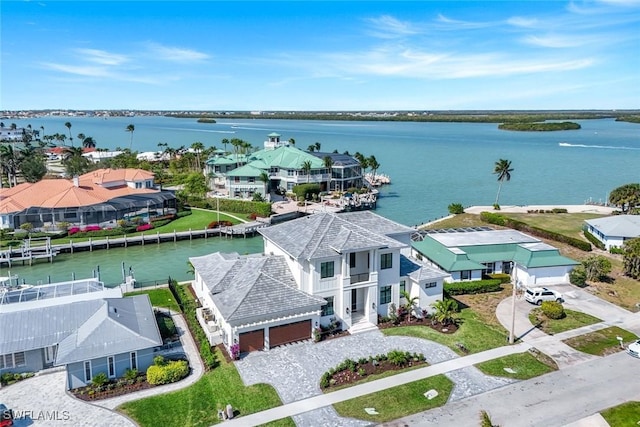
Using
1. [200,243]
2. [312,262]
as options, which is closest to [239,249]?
[200,243]

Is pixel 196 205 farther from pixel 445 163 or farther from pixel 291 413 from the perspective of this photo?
pixel 445 163

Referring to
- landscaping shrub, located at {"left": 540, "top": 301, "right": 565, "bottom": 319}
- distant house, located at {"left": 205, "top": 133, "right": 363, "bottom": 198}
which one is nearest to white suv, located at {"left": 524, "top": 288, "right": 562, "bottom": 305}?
landscaping shrub, located at {"left": 540, "top": 301, "right": 565, "bottom": 319}

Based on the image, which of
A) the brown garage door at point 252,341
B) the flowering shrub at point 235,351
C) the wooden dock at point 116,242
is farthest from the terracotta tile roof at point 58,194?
the flowering shrub at point 235,351

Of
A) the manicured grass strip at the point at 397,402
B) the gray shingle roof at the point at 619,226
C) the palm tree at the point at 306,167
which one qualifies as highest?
the palm tree at the point at 306,167

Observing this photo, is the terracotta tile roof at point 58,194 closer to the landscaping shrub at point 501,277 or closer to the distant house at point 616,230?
the landscaping shrub at point 501,277

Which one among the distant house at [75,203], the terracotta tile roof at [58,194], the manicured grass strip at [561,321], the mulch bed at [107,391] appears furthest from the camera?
the terracotta tile roof at [58,194]

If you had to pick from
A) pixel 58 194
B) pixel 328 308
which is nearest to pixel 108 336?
pixel 328 308

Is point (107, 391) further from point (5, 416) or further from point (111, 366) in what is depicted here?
point (5, 416)
